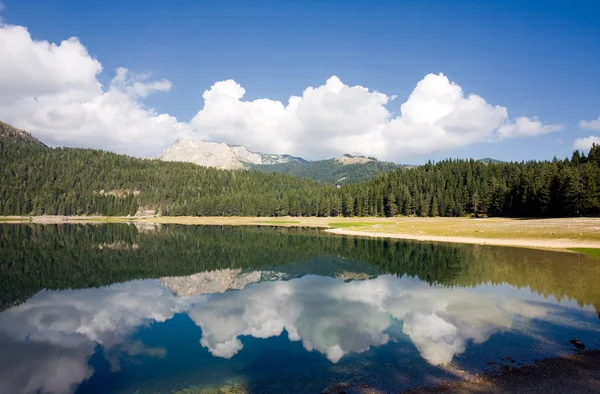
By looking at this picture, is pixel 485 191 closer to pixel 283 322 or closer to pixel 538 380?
pixel 283 322

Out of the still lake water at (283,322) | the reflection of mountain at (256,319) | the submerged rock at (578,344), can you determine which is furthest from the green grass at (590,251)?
the submerged rock at (578,344)

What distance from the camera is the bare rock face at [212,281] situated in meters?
35.0

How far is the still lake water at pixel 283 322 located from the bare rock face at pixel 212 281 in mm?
220

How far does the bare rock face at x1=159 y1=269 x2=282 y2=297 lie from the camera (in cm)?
3500

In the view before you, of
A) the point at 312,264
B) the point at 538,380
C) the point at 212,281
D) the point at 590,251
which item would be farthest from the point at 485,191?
the point at 538,380

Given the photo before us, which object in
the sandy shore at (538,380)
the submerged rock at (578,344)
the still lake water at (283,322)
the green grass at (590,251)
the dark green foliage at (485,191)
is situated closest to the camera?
the sandy shore at (538,380)

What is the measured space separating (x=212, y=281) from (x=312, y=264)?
50.2 feet

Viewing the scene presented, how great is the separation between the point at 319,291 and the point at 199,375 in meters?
18.4

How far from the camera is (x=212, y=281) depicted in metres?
39.5

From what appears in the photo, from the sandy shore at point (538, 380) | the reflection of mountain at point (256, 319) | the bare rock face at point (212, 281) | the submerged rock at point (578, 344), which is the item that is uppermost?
the sandy shore at point (538, 380)

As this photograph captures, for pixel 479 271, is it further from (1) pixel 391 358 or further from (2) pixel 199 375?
(2) pixel 199 375

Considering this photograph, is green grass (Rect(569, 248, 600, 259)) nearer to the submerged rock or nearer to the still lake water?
the still lake water

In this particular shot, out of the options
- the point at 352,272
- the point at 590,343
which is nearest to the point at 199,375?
the point at 590,343

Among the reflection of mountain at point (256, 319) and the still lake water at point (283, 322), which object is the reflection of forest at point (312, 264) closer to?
the still lake water at point (283, 322)
